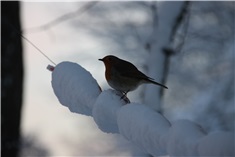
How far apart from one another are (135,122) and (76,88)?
0.56 m

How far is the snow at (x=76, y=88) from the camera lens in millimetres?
2181

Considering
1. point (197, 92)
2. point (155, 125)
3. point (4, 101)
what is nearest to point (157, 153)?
point (155, 125)

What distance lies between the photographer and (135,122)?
5.51 ft

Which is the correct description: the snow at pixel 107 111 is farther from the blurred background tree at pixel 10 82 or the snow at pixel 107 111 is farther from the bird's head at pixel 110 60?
the blurred background tree at pixel 10 82

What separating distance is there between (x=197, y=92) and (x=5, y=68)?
404 cm

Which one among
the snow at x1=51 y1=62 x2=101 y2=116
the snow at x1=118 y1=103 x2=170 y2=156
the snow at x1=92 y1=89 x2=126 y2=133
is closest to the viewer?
the snow at x1=118 y1=103 x2=170 y2=156

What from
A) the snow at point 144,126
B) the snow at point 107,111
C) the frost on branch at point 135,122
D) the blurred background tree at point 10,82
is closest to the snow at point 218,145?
the frost on branch at point 135,122

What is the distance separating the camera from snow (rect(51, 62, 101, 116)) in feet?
7.16

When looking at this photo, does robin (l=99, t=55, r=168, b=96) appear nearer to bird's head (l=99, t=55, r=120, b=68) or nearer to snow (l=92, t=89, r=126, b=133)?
bird's head (l=99, t=55, r=120, b=68)

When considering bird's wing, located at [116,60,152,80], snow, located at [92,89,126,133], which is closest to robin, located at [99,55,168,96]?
bird's wing, located at [116,60,152,80]

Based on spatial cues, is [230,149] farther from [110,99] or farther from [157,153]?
[110,99]

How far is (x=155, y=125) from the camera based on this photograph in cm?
159

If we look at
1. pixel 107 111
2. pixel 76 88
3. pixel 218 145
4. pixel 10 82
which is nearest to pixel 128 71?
pixel 76 88

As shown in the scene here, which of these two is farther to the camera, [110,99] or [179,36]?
[179,36]
